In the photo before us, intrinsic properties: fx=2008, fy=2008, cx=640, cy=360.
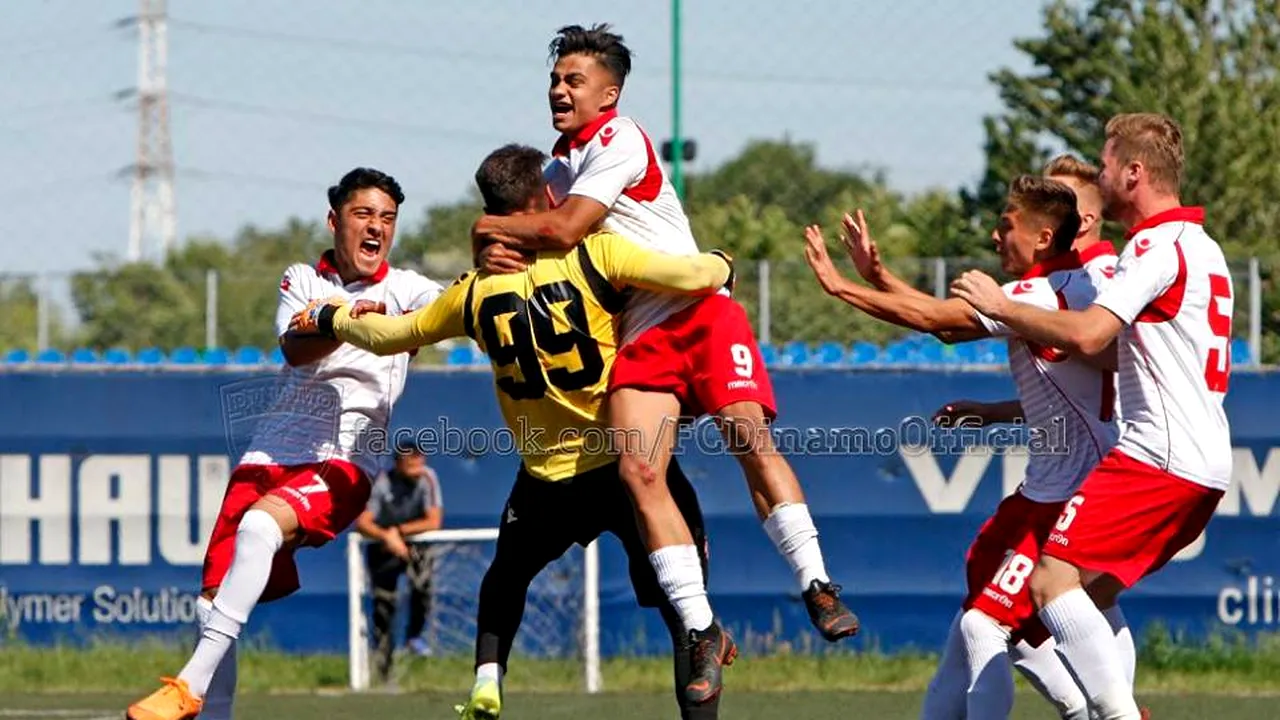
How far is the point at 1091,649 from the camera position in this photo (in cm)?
657

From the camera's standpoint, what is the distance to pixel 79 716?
11.1m

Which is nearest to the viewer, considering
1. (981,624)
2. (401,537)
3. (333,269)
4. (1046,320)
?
(1046,320)

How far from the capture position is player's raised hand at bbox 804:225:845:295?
6871 millimetres

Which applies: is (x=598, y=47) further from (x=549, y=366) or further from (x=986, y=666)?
(x=986, y=666)

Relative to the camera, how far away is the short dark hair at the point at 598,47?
25.1 feet

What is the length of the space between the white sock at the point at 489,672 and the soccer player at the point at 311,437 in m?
1.09

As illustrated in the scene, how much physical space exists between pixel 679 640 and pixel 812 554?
580 mm

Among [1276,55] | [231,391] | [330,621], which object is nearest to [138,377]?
[231,391]

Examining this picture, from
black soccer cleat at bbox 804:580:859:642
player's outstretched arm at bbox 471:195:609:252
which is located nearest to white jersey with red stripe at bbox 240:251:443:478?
player's outstretched arm at bbox 471:195:609:252

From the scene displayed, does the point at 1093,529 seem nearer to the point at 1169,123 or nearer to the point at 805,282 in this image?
the point at 1169,123

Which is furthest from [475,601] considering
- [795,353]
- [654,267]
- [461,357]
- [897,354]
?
[654,267]

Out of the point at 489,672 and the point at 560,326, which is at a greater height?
the point at 560,326

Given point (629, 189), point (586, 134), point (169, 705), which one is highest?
point (586, 134)

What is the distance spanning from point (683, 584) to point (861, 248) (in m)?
1.35
